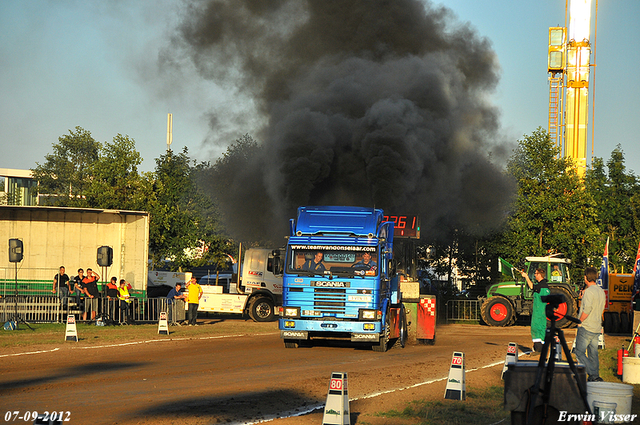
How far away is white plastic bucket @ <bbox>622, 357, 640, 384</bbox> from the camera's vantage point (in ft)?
36.7

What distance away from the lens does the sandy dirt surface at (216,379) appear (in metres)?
8.45

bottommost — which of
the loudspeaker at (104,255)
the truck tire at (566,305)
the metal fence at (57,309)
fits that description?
the metal fence at (57,309)

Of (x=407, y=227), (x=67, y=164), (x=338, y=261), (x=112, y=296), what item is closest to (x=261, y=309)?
(x=112, y=296)

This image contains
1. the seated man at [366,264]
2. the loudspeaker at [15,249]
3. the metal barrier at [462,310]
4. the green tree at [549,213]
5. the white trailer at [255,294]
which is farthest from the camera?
the green tree at [549,213]

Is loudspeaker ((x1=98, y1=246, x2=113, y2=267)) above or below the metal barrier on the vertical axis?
above

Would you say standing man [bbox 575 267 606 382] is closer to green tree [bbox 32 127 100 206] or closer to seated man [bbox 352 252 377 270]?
seated man [bbox 352 252 377 270]

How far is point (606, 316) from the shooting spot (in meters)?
25.5

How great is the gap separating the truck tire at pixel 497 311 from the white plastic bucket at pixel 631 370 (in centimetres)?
1584

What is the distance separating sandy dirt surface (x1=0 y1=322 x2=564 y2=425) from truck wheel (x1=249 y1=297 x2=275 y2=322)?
27.9ft

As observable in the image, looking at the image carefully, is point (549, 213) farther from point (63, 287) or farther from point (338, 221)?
point (63, 287)

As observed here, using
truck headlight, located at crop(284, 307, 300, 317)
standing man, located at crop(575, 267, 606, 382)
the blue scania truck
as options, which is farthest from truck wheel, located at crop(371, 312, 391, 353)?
standing man, located at crop(575, 267, 606, 382)

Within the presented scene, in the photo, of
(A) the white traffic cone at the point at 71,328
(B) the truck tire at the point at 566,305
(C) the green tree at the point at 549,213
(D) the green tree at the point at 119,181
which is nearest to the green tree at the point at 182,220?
(D) the green tree at the point at 119,181

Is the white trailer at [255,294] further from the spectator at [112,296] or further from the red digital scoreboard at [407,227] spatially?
the red digital scoreboard at [407,227]

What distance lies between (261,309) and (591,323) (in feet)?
59.7
